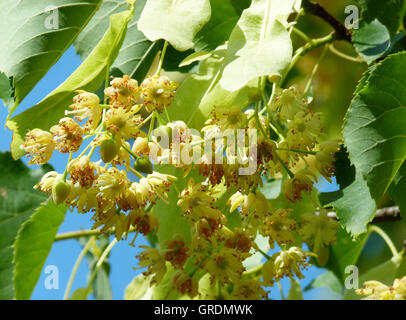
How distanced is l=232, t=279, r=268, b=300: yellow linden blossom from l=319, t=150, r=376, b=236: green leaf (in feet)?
0.62

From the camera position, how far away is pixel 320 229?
1.05 m

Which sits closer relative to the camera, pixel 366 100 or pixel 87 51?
pixel 366 100

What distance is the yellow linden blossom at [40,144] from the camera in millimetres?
922

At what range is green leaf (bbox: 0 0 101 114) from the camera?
96 cm

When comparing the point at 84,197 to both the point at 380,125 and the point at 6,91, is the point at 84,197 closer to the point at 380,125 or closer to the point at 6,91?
the point at 6,91

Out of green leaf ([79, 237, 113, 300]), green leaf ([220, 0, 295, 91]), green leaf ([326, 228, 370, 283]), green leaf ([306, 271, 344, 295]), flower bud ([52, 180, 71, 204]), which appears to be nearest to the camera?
green leaf ([220, 0, 295, 91])

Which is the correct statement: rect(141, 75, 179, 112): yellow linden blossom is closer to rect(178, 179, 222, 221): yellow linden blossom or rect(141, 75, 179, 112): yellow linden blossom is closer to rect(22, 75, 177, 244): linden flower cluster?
rect(22, 75, 177, 244): linden flower cluster

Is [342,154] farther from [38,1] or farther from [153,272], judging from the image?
[38,1]

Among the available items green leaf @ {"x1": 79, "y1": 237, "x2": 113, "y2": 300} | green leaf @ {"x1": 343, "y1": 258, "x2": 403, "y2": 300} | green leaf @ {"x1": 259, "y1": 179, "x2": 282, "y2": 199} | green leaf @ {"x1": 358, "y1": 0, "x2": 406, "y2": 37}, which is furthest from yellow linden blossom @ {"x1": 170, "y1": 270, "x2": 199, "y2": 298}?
green leaf @ {"x1": 79, "y1": 237, "x2": 113, "y2": 300}

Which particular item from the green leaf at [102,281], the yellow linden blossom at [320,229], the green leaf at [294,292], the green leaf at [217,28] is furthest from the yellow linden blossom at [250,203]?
the green leaf at [102,281]

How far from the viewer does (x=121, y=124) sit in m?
0.86

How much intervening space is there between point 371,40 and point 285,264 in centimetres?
53

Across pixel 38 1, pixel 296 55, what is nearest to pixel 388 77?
pixel 296 55
